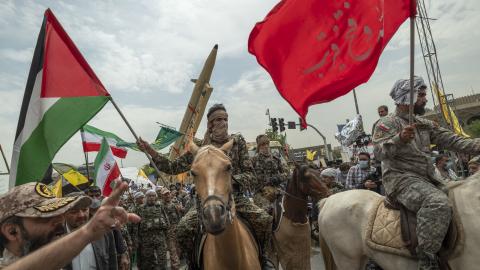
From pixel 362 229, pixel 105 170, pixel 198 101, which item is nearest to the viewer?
pixel 362 229

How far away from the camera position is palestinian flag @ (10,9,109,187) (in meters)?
3.88

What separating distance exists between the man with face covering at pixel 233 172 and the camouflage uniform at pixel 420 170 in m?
1.66

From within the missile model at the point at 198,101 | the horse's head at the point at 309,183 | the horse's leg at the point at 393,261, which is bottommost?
the horse's leg at the point at 393,261

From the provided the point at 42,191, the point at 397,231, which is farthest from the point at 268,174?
the point at 42,191

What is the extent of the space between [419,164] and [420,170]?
0.08 metres

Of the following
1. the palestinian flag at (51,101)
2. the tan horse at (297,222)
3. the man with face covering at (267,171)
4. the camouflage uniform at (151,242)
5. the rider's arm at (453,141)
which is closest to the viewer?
the palestinian flag at (51,101)

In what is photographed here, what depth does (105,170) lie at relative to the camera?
31.8 feet

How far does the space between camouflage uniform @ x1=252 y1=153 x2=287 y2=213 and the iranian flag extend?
4000mm

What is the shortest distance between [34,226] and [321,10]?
11.5 feet

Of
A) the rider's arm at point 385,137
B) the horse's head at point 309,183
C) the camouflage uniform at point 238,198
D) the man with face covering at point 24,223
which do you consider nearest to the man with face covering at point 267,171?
the horse's head at point 309,183

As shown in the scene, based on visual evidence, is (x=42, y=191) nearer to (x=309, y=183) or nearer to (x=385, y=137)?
(x=385, y=137)

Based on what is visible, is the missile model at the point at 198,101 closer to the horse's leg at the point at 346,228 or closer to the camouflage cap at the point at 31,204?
the horse's leg at the point at 346,228

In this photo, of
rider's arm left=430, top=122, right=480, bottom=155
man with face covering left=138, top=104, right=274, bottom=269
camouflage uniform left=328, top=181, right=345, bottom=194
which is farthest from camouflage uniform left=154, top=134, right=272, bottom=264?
camouflage uniform left=328, top=181, right=345, bottom=194

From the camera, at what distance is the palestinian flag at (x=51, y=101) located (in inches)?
153
